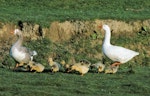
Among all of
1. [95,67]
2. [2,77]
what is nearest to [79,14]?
[95,67]

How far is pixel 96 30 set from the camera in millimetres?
27203

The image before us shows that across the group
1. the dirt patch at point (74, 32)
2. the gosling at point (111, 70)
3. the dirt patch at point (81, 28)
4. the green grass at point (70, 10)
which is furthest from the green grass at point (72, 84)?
the green grass at point (70, 10)

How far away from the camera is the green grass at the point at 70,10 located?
90.0 feet

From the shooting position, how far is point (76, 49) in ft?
84.8

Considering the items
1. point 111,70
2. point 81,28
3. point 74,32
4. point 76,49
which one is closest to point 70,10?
point 81,28

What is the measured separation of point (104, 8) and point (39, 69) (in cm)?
1346

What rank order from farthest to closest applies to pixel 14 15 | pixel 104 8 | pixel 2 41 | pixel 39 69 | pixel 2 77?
pixel 104 8
pixel 14 15
pixel 2 41
pixel 39 69
pixel 2 77

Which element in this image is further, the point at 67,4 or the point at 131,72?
the point at 67,4

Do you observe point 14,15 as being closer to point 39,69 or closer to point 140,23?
point 140,23

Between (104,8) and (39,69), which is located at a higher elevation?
(104,8)

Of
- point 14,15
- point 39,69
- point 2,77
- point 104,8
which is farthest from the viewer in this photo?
point 104,8

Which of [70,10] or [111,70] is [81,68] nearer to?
[111,70]

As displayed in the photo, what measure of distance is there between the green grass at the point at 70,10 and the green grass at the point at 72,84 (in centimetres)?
897

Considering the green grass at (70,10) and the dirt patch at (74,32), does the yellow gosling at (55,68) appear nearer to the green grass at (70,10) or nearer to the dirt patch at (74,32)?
the dirt patch at (74,32)
